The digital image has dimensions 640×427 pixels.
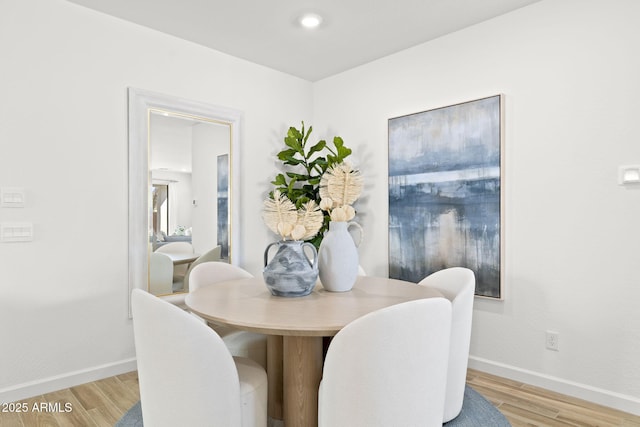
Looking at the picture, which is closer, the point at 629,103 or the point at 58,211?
the point at 629,103

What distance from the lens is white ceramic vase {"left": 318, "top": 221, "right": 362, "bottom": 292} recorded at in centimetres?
210

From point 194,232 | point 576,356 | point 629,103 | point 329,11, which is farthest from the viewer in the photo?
point 194,232

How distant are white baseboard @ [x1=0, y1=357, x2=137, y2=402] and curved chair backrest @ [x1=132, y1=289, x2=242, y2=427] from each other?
1.55 metres

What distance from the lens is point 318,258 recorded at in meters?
2.17

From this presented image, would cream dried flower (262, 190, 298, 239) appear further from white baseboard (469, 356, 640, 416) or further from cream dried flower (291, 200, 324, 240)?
white baseboard (469, 356, 640, 416)

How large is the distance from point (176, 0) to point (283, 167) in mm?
1749

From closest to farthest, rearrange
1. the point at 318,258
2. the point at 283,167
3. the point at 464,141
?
1. the point at 318,258
2. the point at 464,141
3. the point at 283,167

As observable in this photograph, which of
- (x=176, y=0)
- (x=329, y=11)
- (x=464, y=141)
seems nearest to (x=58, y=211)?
(x=176, y=0)

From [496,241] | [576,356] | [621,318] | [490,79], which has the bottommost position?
[576,356]

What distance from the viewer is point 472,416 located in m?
2.21

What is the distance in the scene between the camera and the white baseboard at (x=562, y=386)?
91.2 inches

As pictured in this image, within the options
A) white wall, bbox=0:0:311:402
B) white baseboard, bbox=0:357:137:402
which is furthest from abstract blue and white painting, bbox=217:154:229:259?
white baseboard, bbox=0:357:137:402

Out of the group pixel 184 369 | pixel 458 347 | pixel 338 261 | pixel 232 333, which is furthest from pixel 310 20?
pixel 184 369

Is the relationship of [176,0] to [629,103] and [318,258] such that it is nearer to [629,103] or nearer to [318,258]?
[318,258]
